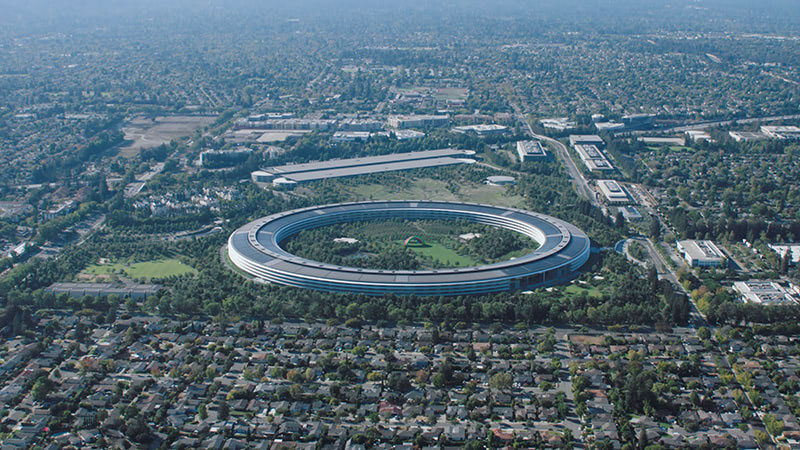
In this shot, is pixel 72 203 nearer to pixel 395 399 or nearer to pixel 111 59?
pixel 395 399

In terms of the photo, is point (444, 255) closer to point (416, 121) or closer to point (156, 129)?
point (416, 121)

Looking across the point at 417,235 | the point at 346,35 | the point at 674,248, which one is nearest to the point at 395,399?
the point at 417,235

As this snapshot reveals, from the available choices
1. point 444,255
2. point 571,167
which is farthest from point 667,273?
point 571,167

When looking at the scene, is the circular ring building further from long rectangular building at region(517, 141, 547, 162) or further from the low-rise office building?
long rectangular building at region(517, 141, 547, 162)

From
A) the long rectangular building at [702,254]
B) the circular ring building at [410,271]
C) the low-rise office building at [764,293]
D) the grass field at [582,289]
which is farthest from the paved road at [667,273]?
the grass field at [582,289]

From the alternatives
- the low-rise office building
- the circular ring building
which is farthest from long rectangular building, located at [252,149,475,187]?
the low-rise office building

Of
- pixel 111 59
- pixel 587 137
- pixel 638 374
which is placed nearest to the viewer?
pixel 638 374
